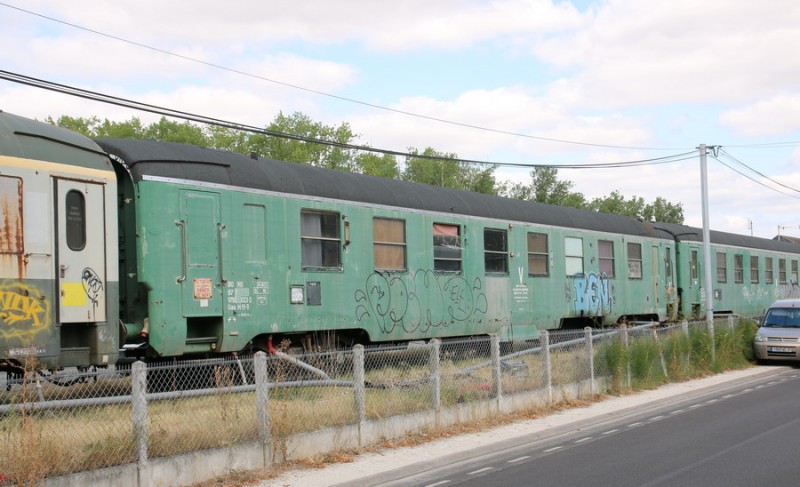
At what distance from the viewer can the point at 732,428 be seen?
11609 millimetres

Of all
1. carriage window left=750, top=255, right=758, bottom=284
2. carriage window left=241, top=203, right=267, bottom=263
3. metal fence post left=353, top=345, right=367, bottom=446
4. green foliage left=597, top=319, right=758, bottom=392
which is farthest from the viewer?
carriage window left=750, top=255, right=758, bottom=284

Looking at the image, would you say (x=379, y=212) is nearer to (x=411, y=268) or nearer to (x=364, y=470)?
(x=411, y=268)

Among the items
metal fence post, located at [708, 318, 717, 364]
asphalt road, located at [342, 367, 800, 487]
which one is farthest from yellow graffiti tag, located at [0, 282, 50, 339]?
metal fence post, located at [708, 318, 717, 364]

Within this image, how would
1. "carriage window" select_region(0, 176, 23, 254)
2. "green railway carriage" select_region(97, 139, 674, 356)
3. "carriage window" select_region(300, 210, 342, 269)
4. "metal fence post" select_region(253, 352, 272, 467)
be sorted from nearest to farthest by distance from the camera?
"metal fence post" select_region(253, 352, 272, 467) → "carriage window" select_region(0, 176, 23, 254) → "green railway carriage" select_region(97, 139, 674, 356) → "carriage window" select_region(300, 210, 342, 269)

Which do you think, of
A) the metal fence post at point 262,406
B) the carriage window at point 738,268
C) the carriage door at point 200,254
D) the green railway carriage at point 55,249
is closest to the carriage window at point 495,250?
the carriage door at point 200,254

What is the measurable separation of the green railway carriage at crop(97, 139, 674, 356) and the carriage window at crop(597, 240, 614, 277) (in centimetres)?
135

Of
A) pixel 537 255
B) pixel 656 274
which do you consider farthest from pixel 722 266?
pixel 537 255

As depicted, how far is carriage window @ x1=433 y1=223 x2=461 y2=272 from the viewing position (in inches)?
677

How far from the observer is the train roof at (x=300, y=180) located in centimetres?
1231

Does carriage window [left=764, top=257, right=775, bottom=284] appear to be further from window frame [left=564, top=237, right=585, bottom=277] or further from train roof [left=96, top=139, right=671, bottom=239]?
train roof [left=96, top=139, right=671, bottom=239]

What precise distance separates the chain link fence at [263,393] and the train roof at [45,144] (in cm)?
274

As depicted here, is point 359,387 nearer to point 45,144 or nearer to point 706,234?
point 45,144

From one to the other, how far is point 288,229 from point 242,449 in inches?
227

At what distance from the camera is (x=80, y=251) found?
1074 centimetres
